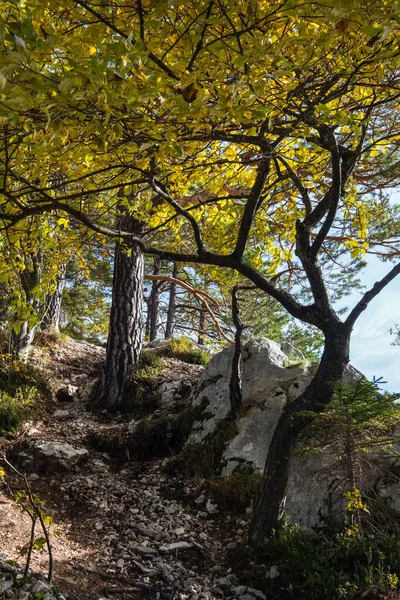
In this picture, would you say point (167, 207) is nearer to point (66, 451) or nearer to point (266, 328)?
point (66, 451)

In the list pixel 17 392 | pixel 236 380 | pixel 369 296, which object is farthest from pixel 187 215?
pixel 17 392

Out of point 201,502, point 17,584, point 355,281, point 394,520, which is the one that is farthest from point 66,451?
point 355,281

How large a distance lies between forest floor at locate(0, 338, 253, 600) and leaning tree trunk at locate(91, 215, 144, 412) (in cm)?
64

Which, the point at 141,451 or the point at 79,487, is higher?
the point at 141,451

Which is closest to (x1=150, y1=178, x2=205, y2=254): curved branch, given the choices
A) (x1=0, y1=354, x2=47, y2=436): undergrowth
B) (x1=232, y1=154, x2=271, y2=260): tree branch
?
(x1=232, y1=154, x2=271, y2=260): tree branch

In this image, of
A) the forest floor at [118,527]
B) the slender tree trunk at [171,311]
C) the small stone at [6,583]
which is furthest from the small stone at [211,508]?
the slender tree trunk at [171,311]

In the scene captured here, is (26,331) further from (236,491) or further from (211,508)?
(236,491)

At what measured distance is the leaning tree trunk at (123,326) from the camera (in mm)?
7230

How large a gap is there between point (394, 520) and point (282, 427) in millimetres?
1268

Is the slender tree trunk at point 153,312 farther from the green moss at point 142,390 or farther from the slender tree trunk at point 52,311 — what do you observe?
the green moss at point 142,390

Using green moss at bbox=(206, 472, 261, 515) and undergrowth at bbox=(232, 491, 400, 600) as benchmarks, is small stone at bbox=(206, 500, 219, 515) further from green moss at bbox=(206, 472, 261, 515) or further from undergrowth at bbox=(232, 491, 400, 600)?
undergrowth at bbox=(232, 491, 400, 600)

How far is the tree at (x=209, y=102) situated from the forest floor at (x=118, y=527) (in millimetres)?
659

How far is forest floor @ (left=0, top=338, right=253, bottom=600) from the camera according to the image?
11.3ft

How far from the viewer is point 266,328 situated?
1192 centimetres
